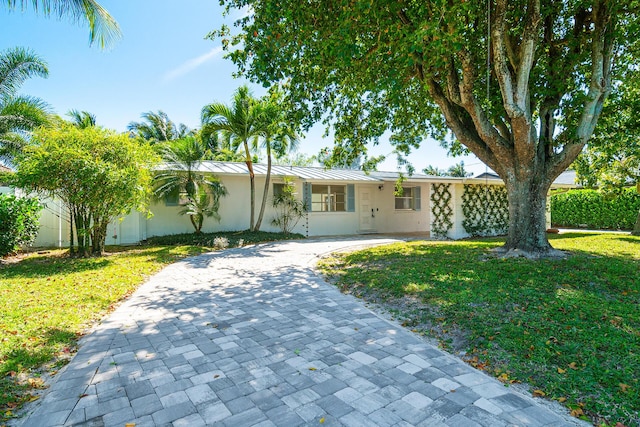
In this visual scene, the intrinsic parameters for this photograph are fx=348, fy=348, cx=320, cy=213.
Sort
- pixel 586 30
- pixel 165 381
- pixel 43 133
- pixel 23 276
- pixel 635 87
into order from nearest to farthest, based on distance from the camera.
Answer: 1. pixel 165 381
2. pixel 23 276
3. pixel 586 30
4. pixel 43 133
5. pixel 635 87

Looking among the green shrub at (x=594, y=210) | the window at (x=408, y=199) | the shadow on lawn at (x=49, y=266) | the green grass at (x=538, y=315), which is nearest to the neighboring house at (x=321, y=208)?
the window at (x=408, y=199)

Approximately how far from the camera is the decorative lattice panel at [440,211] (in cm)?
1417

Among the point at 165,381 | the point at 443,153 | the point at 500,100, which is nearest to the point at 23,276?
the point at 165,381

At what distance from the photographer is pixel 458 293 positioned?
5.10 m

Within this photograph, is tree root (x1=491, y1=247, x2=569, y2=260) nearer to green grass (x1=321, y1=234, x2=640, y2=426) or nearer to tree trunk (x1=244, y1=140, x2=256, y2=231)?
green grass (x1=321, y1=234, x2=640, y2=426)

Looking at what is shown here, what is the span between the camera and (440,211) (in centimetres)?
1421

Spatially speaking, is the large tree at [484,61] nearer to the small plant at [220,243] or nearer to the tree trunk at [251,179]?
the tree trunk at [251,179]

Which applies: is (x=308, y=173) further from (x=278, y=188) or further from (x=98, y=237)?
(x=98, y=237)

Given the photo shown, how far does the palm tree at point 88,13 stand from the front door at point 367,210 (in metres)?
11.2

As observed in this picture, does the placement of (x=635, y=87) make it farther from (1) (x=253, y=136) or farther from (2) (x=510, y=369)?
(1) (x=253, y=136)

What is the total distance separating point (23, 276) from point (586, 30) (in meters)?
12.7

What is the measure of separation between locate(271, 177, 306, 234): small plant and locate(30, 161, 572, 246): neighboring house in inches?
11.5

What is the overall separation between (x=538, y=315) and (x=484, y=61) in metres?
6.35

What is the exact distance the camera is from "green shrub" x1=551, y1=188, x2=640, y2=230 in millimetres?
16641
